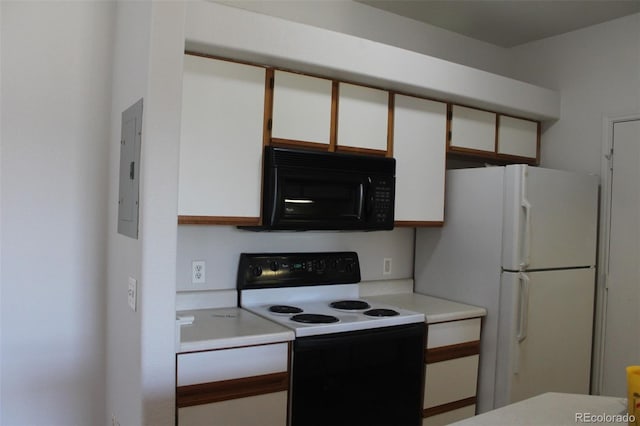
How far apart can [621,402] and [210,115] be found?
1.81 m

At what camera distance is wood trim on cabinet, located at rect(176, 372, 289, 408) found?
196cm

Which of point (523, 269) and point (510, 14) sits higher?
point (510, 14)

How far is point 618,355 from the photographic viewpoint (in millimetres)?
3059

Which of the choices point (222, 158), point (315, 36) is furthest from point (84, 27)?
point (315, 36)

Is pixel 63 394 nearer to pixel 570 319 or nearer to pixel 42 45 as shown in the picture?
pixel 42 45

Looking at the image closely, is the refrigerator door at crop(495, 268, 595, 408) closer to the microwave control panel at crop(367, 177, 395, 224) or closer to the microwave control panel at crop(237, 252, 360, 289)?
the microwave control panel at crop(367, 177, 395, 224)

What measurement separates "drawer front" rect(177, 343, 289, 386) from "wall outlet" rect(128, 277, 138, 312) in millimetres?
260

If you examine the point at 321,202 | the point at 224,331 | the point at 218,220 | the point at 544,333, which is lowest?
the point at 544,333

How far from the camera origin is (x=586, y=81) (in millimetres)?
3264

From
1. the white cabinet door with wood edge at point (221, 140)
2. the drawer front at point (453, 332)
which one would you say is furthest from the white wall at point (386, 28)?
the drawer front at point (453, 332)

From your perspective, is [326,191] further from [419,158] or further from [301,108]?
[419,158]

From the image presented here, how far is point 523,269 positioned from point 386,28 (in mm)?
1612

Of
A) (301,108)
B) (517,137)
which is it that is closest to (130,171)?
(301,108)

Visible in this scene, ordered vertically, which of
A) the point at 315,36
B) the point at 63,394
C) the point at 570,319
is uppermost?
the point at 315,36
